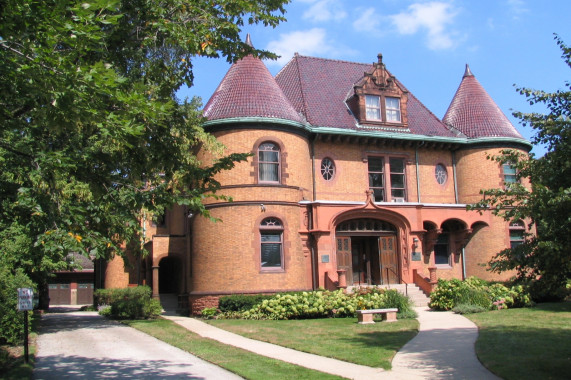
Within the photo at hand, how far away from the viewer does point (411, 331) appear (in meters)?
14.9

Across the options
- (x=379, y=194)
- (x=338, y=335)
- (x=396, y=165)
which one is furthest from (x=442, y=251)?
(x=338, y=335)

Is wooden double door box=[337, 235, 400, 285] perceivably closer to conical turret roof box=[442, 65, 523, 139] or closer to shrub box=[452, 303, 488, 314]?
shrub box=[452, 303, 488, 314]

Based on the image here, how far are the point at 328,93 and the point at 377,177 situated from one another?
4.86 m

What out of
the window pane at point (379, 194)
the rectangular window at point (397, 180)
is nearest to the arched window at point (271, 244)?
the window pane at point (379, 194)

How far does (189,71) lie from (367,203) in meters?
15.1

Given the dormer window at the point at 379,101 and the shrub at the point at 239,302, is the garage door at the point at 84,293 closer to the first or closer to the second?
the shrub at the point at 239,302

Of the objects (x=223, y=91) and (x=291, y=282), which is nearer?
(x=291, y=282)

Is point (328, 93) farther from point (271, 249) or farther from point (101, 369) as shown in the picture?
point (101, 369)

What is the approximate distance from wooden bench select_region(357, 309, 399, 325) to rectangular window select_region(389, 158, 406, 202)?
919 centimetres

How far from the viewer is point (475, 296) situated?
1984 cm

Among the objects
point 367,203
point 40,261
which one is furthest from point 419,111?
point 40,261

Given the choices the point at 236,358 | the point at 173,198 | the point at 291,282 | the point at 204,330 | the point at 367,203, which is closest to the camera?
the point at 173,198

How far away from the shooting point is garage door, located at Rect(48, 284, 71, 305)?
1925 inches

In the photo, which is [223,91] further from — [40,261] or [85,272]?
[85,272]
